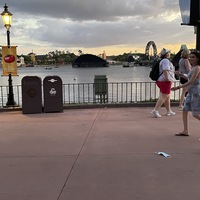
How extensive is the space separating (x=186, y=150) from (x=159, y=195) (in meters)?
2.02

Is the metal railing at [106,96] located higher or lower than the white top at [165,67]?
lower

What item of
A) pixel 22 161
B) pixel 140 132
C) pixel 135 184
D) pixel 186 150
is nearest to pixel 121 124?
pixel 140 132

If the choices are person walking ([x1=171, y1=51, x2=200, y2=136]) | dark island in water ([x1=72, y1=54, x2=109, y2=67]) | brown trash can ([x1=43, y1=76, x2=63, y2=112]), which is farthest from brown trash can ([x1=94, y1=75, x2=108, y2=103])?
dark island in water ([x1=72, y1=54, x2=109, y2=67])

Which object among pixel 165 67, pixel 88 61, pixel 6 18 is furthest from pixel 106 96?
pixel 88 61

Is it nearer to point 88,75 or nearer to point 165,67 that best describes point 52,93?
point 165,67

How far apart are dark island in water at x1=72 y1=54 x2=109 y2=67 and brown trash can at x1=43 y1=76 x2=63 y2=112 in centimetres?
12404

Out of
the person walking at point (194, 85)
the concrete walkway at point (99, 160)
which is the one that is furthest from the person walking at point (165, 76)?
the person walking at point (194, 85)

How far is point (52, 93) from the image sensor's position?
10.0 meters

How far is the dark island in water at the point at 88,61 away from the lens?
13538 cm

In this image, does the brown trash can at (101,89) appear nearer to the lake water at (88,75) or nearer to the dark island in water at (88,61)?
the lake water at (88,75)

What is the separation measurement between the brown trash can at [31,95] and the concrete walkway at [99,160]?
142cm

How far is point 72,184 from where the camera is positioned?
4141 mm

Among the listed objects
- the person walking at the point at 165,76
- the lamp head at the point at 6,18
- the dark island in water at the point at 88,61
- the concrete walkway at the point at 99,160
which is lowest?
the concrete walkway at the point at 99,160

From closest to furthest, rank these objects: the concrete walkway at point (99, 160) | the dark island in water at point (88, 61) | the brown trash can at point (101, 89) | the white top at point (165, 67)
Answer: the concrete walkway at point (99, 160), the white top at point (165, 67), the brown trash can at point (101, 89), the dark island in water at point (88, 61)
